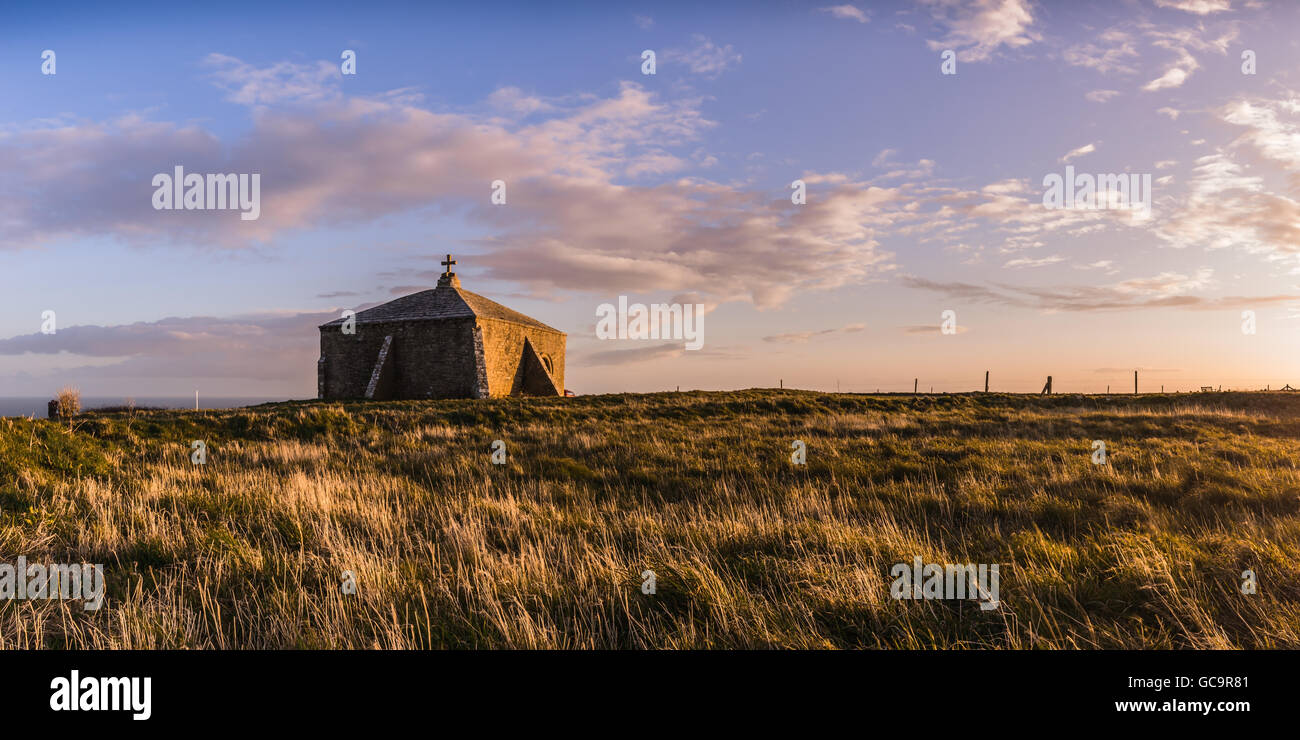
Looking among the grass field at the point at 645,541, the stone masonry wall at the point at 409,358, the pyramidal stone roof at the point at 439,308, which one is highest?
the pyramidal stone roof at the point at 439,308

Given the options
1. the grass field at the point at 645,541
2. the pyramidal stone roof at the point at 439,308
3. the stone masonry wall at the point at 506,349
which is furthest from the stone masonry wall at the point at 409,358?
the grass field at the point at 645,541

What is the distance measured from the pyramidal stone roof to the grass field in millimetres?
19760

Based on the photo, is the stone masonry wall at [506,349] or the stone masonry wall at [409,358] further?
the stone masonry wall at [506,349]

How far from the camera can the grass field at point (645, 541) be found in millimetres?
3551

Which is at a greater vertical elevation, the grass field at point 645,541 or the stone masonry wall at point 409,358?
the stone masonry wall at point 409,358

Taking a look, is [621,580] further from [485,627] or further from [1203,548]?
[1203,548]

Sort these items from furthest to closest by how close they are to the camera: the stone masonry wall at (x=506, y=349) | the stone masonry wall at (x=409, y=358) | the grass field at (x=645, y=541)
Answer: the stone masonry wall at (x=506, y=349)
the stone masonry wall at (x=409, y=358)
the grass field at (x=645, y=541)

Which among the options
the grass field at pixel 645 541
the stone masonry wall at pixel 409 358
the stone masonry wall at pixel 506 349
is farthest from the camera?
the stone masonry wall at pixel 506 349

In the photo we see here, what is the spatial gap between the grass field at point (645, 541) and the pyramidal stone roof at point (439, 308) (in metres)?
19.8

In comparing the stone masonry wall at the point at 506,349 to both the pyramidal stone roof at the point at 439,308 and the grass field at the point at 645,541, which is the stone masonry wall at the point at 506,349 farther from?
the grass field at the point at 645,541

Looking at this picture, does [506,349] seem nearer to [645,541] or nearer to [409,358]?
[409,358]

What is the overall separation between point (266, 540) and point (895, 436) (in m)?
12.9

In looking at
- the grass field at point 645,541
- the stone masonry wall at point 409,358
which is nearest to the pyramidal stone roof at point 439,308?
the stone masonry wall at point 409,358
